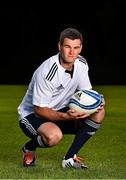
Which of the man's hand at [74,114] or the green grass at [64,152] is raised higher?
the man's hand at [74,114]

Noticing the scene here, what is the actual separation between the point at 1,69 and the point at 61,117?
30877 mm

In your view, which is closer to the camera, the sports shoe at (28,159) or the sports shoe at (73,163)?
the sports shoe at (73,163)

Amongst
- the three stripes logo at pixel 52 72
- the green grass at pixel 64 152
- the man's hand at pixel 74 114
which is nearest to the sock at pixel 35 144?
the green grass at pixel 64 152

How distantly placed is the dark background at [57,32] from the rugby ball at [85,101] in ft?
97.8

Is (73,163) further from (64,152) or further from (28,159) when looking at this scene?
(64,152)

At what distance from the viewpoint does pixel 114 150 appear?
8.62 m

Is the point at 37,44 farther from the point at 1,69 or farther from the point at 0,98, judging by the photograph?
the point at 0,98

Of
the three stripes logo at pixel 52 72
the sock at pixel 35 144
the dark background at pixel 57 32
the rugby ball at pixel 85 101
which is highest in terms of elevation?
the three stripes logo at pixel 52 72

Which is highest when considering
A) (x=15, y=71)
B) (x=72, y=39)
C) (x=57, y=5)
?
(x=72, y=39)

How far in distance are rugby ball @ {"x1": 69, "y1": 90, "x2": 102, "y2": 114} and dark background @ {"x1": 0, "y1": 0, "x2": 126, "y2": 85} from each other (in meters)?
29.8

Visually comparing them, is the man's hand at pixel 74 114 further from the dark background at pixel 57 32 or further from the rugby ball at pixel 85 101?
the dark background at pixel 57 32

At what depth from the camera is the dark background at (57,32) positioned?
125 ft

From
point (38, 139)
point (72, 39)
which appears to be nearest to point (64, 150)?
point (38, 139)

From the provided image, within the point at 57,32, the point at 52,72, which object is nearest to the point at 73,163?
the point at 52,72
